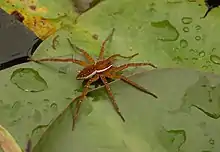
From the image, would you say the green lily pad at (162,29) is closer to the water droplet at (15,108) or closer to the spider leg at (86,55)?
the spider leg at (86,55)

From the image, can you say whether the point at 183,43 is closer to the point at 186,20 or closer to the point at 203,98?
the point at 186,20

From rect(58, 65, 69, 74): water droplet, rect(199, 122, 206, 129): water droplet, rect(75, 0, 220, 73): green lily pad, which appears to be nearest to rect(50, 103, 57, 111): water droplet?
rect(58, 65, 69, 74): water droplet

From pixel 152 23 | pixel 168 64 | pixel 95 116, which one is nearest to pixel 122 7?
pixel 152 23

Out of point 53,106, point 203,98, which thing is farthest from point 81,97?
point 203,98

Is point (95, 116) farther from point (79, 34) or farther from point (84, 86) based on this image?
point (79, 34)

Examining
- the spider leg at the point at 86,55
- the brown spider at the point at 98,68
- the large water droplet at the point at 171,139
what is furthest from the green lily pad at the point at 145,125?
the spider leg at the point at 86,55
